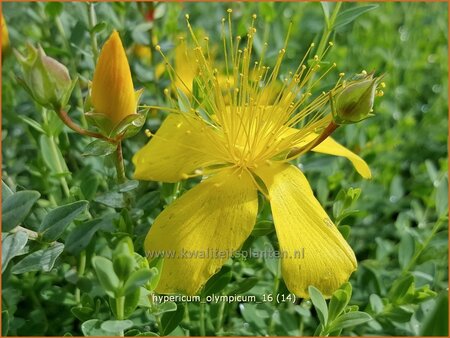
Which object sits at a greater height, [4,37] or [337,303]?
[4,37]

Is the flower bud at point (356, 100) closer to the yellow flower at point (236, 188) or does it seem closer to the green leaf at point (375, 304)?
the yellow flower at point (236, 188)

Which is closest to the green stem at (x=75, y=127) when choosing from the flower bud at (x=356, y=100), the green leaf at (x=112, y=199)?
the green leaf at (x=112, y=199)

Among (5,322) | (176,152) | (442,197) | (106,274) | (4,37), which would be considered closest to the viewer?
(106,274)

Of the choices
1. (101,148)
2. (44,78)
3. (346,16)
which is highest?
(346,16)

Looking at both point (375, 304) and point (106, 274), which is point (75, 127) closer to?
point (106, 274)

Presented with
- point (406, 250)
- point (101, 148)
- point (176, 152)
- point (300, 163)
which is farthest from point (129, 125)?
point (406, 250)

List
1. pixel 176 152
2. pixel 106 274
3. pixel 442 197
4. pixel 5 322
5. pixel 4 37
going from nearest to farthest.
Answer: pixel 106 274, pixel 5 322, pixel 176 152, pixel 4 37, pixel 442 197

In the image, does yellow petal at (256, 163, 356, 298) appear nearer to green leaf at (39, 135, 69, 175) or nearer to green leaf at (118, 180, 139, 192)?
green leaf at (118, 180, 139, 192)
